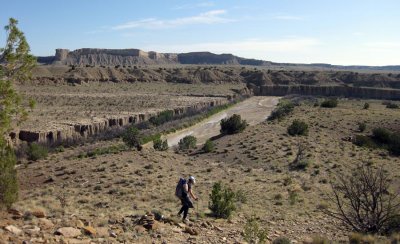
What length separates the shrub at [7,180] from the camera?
514 inches

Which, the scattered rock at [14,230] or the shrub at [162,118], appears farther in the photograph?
the shrub at [162,118]

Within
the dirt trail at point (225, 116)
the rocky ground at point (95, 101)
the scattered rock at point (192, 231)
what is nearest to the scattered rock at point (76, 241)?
the scattered rock at point (192, 231)

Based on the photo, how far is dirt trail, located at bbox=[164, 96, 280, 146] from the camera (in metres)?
48.5

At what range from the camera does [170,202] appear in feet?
59.8

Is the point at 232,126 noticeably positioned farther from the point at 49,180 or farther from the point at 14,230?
the point at 14,230

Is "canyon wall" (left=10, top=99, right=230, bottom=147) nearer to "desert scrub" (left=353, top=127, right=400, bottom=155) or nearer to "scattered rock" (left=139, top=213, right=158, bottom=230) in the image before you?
"desert scrub" (left=353, top=127, right=400, bottom=155)

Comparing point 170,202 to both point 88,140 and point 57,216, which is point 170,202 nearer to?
point 57,216

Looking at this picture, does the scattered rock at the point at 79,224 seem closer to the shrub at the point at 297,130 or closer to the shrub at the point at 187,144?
the shrub at the point at 187,144

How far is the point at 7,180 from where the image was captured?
1365 cm

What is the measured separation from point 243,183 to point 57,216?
41.1 feet

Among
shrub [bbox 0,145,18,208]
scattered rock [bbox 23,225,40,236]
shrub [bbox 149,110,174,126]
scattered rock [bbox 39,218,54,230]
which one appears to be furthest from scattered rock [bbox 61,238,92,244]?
Answer: shrub [bbox 149,110,174,126]

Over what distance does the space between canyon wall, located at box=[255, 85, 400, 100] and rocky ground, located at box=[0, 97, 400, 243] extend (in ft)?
206

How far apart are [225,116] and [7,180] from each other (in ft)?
180

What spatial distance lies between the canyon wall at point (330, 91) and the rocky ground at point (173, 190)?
62.8 m
